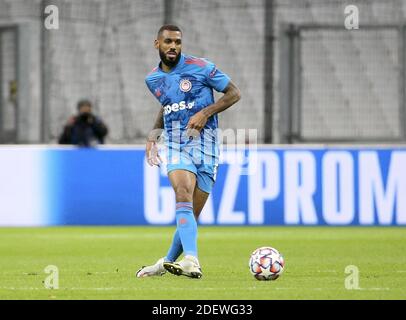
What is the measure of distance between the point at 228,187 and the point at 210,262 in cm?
522

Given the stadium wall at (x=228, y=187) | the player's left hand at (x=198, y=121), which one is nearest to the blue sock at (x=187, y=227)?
the player's left hand at (x=198, y=121)

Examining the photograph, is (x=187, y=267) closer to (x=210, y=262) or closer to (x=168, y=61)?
(x=168, y=61)

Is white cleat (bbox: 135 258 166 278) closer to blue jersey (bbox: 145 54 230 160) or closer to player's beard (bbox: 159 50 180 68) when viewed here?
blue jersey (bbox: 145 54 230 160)

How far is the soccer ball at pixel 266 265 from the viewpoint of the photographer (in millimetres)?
9469

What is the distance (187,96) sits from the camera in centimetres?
984

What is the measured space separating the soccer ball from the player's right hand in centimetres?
120

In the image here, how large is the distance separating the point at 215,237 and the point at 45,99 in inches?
165

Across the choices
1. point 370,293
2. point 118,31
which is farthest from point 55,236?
point 370,293

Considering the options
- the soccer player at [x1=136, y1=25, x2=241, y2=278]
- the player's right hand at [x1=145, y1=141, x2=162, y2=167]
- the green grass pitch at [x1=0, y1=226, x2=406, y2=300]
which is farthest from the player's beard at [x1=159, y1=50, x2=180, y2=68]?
the green grass pitch at [x1=0, y1=226, x2=406, y2=300]

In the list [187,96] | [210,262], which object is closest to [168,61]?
[187,96]

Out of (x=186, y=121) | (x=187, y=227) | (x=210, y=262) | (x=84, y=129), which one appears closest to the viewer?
(x=187, y=227)

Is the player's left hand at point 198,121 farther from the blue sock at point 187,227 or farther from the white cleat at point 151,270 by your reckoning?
the white cleat at point 151,270

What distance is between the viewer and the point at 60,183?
55.3 feet

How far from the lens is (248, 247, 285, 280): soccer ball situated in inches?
373
